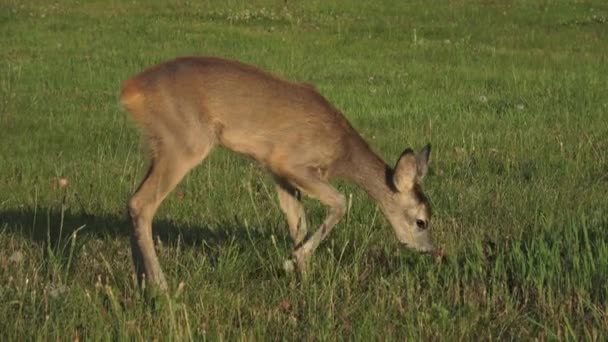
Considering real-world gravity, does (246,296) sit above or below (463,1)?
above

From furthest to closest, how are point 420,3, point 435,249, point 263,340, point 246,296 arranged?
point 420,3, point 435,249, point 246,296, point 263,340

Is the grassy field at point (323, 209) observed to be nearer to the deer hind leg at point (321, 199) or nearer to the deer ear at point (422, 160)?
the deer hind leg at point (321, 199)

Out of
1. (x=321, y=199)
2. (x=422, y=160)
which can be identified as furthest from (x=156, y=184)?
(x=422, y=160)

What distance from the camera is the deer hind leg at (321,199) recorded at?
6.96m

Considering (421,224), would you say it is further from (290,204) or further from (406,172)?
(290,204)

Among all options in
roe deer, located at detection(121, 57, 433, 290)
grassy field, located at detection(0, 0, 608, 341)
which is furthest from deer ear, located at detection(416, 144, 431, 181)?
grassy field, located at detection(0, 0, 608, 341)

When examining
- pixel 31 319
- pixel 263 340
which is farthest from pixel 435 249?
pixel 31 319

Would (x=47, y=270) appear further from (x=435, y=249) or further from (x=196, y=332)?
(x=435, y=249)

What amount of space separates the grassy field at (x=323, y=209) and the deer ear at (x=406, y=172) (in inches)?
13.9

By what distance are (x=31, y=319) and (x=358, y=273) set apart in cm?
188

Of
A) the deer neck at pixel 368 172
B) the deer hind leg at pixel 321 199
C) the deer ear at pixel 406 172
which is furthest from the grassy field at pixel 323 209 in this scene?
the deer ear at pixel 406 172

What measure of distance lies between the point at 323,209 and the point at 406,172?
1126 millimetres

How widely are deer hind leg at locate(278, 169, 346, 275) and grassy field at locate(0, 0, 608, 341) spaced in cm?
12

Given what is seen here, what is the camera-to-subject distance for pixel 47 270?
6574 millimetres
